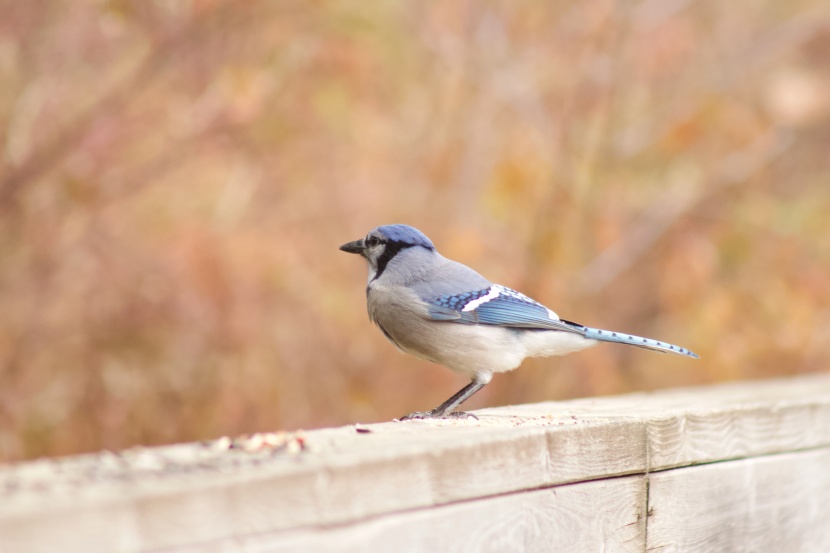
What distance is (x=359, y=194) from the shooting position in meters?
5.87

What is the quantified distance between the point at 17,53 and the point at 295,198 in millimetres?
1831

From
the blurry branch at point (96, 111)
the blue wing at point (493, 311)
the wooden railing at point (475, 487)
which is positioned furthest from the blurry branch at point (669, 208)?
the wooden railing at point (475, 487)

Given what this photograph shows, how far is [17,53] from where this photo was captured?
14.3 feet

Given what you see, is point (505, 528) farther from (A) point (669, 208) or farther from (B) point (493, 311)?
(A) point (669, 208)

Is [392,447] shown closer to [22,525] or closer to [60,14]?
[22,525]

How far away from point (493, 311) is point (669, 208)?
3.64 meters

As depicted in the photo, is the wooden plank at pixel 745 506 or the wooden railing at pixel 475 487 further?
the wooden plank at pixel 745 506

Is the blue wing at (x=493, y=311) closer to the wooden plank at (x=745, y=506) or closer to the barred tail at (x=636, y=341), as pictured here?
the barred tail at (x=636, y=341)

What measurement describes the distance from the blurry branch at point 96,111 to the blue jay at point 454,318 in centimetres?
170

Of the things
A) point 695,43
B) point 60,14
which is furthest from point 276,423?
point 695,43

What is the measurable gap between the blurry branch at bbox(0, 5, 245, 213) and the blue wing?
6.81 feet

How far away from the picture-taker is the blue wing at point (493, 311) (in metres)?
3.04

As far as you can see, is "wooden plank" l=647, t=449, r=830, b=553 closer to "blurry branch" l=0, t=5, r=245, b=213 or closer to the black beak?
the black beak

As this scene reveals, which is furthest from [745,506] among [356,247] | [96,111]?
[96,111]
